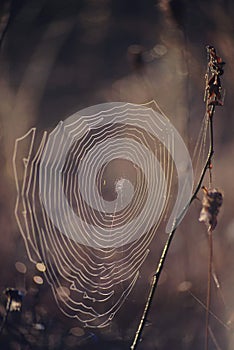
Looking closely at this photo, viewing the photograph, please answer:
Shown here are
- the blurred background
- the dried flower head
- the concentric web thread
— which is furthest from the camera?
the concentric web thread

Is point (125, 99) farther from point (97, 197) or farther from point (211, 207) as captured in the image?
point (211, 207)

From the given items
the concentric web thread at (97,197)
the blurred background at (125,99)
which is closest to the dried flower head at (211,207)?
the blurred background at (125,99)

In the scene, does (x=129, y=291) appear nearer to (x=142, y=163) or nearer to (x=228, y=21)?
(x=142, y=163)

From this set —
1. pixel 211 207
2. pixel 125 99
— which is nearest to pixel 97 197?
pixel 125 99

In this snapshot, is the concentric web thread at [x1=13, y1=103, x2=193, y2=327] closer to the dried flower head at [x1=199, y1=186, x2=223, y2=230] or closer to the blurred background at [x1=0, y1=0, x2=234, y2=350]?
the blurred background at [x1=0, y1=0, x2=234, y2=350]

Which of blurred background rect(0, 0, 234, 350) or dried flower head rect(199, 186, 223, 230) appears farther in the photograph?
blurred background rect(0, 0, 234, 350)

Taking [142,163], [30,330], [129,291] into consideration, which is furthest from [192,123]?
[30,330]

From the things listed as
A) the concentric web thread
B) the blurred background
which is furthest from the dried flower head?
the concentric web thread
